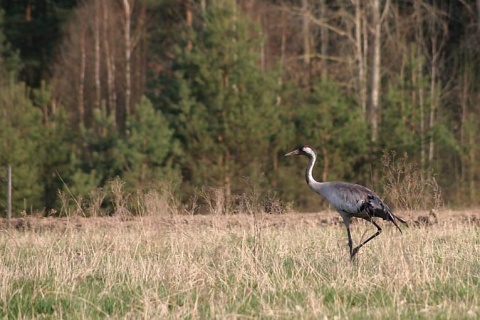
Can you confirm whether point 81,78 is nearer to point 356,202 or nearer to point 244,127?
point 244,127

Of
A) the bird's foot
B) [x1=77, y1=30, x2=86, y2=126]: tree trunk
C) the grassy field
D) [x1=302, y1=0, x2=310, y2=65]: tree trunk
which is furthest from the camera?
[x1=77, y1=30, x2=86, y2=126]: tree trunk

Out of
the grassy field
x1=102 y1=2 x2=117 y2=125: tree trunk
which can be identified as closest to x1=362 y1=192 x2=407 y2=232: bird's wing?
the grassy field

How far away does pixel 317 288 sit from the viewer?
31.1 feet

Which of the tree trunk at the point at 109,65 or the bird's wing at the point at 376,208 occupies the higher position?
the tree trunk at the point at 109,65

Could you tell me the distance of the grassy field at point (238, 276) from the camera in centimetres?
873

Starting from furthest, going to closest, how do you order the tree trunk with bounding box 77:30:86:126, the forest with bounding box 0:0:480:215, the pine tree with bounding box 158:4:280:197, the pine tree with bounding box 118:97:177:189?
the tree trunk with bounding box 77:30:86:126 < the pine tree with bounding box 158:4:280:197 < the forest with bounding box 0:0:480:215 < the pine tree with bounding box 118:97:177:189

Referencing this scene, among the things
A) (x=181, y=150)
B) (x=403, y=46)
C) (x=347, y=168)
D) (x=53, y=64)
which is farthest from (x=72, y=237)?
(x=53, y=64)

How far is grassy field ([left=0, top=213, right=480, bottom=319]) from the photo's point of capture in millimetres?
8727

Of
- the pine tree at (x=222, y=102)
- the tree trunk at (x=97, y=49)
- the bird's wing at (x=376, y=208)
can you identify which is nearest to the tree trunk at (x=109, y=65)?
the tree trunk at (x=97, y=49)

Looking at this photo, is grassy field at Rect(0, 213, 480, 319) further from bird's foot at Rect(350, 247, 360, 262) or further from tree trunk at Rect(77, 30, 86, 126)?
tree trunk at Rect(77, 30, 86, 126)

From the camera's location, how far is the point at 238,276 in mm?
9852

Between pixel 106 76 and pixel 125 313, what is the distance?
3300 centimetres

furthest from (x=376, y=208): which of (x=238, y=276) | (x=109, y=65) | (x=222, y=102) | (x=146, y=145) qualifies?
(x=109, y=65)

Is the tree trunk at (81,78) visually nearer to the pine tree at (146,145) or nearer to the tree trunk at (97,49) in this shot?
the tree trunk at (97,49)
